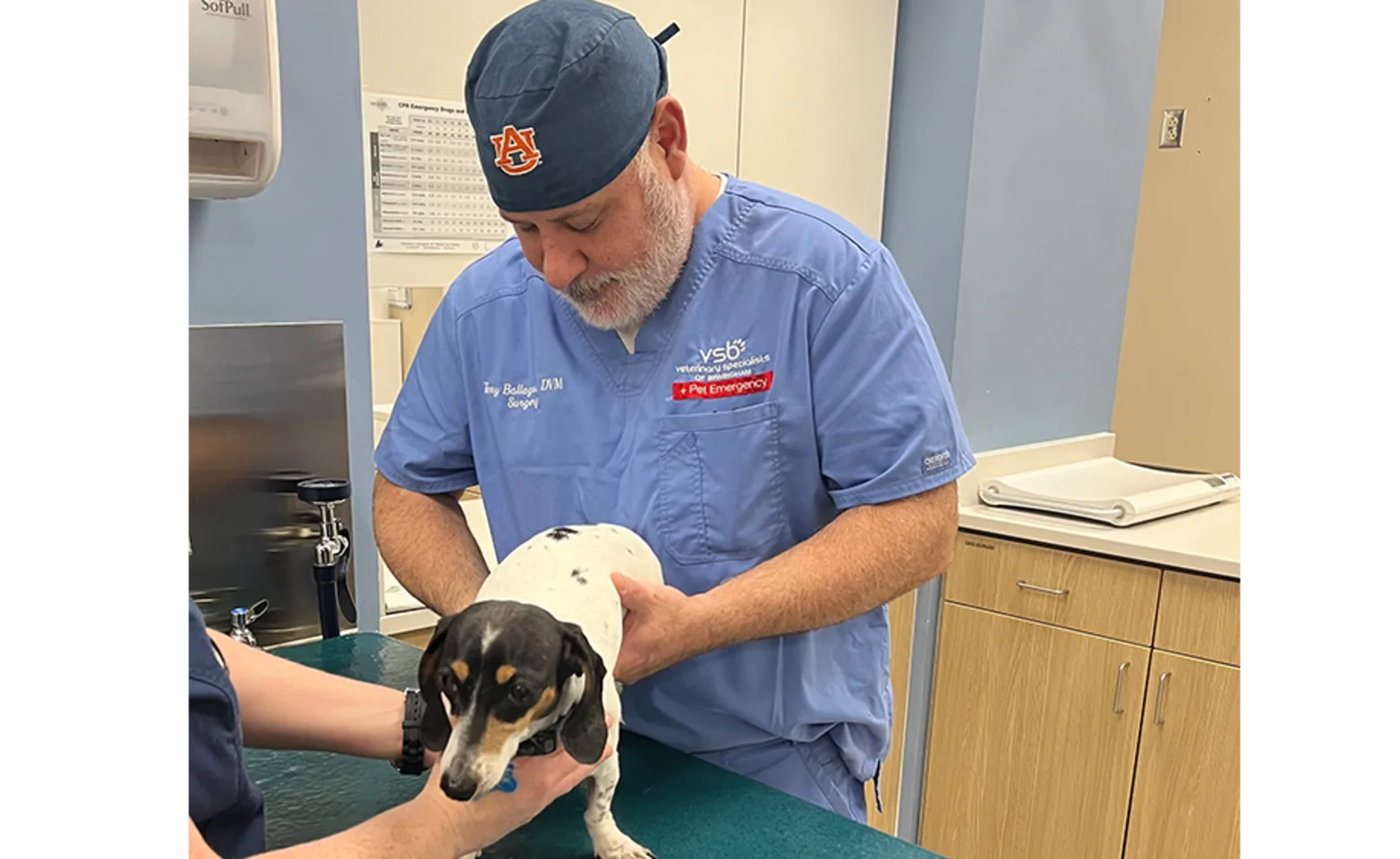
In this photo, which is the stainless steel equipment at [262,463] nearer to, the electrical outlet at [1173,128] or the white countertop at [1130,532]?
the white countertop at [1130,532]

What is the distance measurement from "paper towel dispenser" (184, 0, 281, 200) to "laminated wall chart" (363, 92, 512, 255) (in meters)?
0.30

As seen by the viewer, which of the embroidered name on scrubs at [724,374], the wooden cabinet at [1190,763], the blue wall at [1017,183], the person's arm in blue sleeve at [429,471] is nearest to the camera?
the embroidered name on scrubs at [724,374]

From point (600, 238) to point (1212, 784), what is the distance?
1.77m

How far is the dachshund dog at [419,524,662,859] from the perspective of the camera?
75 cm

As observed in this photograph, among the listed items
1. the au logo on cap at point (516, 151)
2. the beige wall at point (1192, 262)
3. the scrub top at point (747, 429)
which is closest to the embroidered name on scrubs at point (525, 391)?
the scrub top at point (747, 429)

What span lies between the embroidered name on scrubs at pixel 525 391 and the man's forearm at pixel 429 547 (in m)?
0.18

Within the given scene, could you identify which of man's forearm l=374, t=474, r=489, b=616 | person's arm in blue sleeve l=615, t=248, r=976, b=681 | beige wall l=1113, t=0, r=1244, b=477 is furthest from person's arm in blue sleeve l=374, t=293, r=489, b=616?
beige wall l=1113, t=0, r=1244, b=477

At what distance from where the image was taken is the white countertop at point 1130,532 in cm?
205

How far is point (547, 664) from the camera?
2.52 feet

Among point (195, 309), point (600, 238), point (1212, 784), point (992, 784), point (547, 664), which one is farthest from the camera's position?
point (992, 784)

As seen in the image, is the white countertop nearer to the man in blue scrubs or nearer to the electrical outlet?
the man in blue scrubs

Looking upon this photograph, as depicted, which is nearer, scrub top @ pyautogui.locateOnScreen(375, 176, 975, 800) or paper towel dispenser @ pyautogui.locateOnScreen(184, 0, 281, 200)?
scrub top @ pyautogui.locateOnScreen(375, 176, 975, 800)
